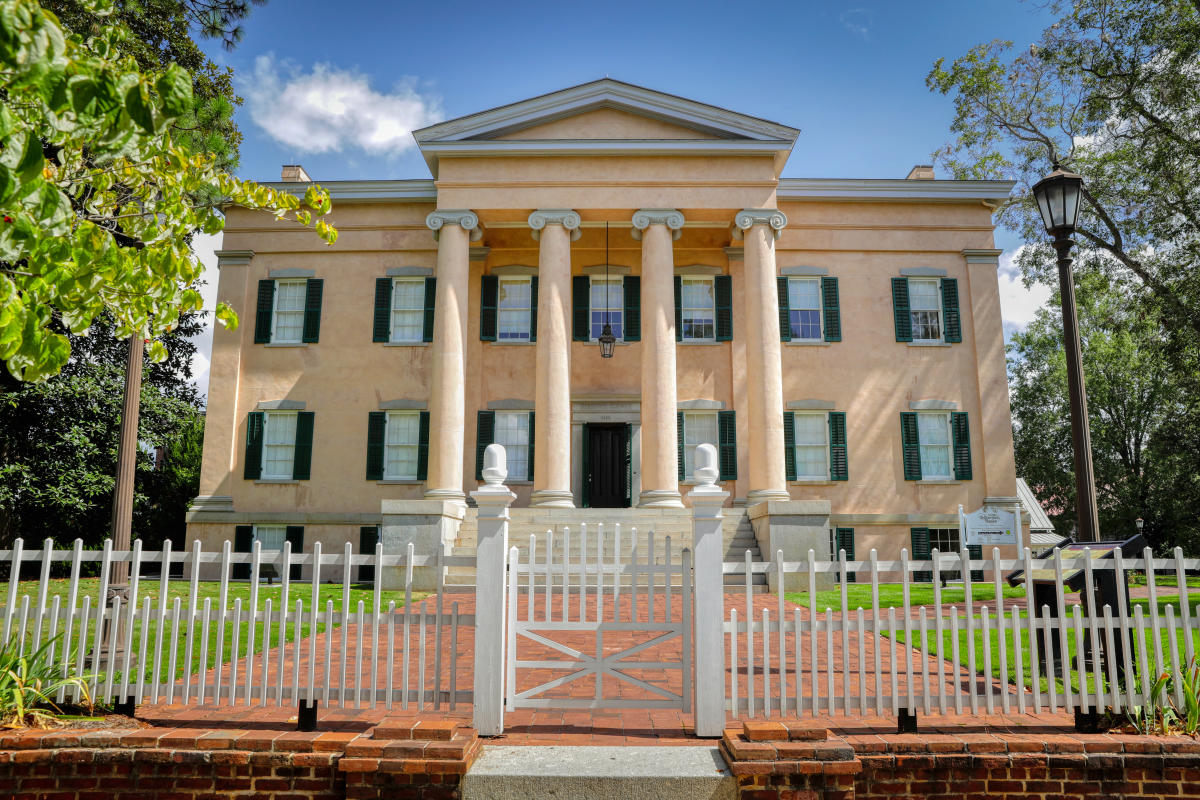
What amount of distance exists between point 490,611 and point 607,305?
1666 cm

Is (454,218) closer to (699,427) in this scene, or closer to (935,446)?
(699,427)

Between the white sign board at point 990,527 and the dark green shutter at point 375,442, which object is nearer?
the white sign board at point 990,527

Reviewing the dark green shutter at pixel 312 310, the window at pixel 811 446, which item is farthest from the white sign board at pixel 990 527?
the dark green shutter at pixel 312 310

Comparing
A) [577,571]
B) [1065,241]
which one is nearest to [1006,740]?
[577,571]

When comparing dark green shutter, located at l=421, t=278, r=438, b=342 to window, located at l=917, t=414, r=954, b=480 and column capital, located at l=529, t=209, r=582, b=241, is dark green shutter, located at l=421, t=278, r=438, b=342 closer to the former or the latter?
column capital, located at l=529, t=209, r=582, b=241

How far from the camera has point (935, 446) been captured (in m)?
21.4

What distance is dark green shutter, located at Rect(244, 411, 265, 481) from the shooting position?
21.1 metres

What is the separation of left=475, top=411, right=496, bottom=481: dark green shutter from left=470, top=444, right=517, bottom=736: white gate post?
15069 mm

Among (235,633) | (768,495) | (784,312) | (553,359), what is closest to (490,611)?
(235,633)

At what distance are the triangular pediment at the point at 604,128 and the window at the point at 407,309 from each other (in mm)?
3043

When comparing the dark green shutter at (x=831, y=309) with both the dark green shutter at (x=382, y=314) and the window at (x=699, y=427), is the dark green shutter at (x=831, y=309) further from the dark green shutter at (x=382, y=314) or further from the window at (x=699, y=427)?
the dark green shutter at (x=382, y=314)

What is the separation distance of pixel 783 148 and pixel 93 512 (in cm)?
2094

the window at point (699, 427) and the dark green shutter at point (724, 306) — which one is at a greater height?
the dark green shutter at point (724, 306)

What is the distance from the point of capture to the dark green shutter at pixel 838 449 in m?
21.0
